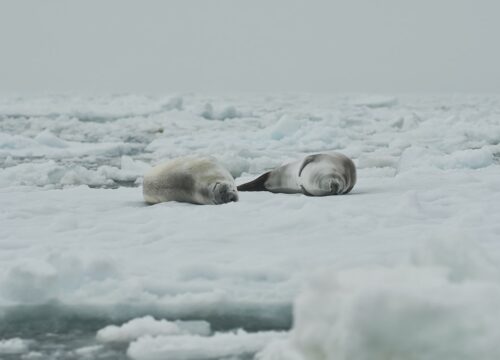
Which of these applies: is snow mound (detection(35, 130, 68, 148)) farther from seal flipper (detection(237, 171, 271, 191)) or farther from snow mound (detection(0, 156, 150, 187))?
seal flipper (detection(237, 171, 271, 191))

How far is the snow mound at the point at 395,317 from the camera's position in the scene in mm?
1563

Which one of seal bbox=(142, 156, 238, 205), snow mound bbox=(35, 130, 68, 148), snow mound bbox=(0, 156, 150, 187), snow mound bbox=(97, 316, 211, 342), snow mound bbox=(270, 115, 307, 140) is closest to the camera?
snow mound bbox=(97, 316, 211, 342)

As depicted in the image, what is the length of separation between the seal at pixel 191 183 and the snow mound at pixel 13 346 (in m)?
2.67

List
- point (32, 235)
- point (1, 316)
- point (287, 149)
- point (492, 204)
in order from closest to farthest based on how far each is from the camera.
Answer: point (1, 316), point (32, 235), point (492, 204), point (287, 149)

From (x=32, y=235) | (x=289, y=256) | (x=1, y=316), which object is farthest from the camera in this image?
(x=32, y=235)

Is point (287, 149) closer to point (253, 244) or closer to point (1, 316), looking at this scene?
point (253, 244)

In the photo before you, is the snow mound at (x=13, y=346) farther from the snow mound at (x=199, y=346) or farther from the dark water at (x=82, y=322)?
the snow mound at (x=199, y=346)

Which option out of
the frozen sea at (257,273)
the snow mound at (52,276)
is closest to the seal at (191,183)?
the frozen sea at (257,273)

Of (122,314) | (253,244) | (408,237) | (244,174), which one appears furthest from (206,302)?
(244,174)

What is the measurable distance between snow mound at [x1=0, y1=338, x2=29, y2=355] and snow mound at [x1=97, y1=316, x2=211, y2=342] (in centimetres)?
20

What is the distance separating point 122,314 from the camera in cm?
246

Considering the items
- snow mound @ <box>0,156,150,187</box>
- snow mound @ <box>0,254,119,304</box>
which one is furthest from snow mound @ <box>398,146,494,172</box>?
snow mound @ <box>0,254,119,304</box>

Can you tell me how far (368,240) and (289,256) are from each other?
0.46 metres

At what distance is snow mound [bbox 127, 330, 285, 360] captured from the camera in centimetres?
205
